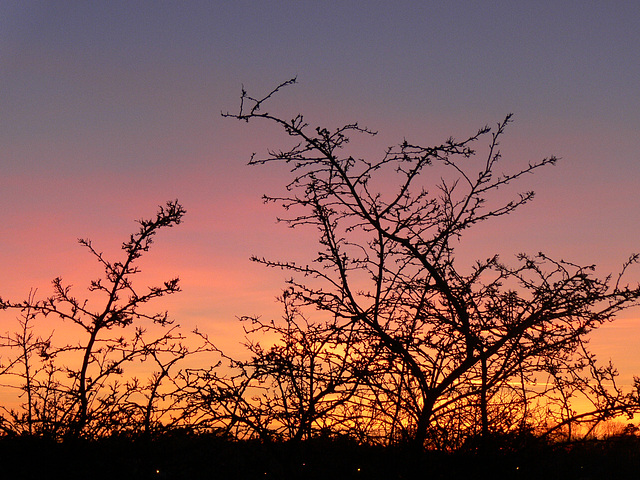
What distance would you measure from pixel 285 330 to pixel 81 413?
9.19 feet

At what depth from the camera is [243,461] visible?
7.98m

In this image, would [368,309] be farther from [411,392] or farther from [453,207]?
[453,207]

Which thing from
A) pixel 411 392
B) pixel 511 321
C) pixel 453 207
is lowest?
pixel 411 392

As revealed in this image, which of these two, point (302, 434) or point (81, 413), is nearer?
point (302, 434)

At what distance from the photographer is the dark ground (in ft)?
23.9

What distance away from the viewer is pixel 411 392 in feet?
23.1

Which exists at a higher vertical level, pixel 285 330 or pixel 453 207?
pixel 453 207

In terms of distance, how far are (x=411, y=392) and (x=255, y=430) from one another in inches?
66.8

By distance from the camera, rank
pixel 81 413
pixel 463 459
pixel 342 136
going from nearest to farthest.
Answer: pixel 342 136 < pixel 463 459 < pixel 81 413

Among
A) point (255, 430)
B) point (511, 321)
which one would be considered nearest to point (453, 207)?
point (511, 321)

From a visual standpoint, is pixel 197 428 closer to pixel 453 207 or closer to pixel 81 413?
pixel 81 413

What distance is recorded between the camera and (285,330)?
25.4 feet

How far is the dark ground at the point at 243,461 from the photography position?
7.27 metres

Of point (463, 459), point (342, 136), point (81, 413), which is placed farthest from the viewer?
point (81, 413)
